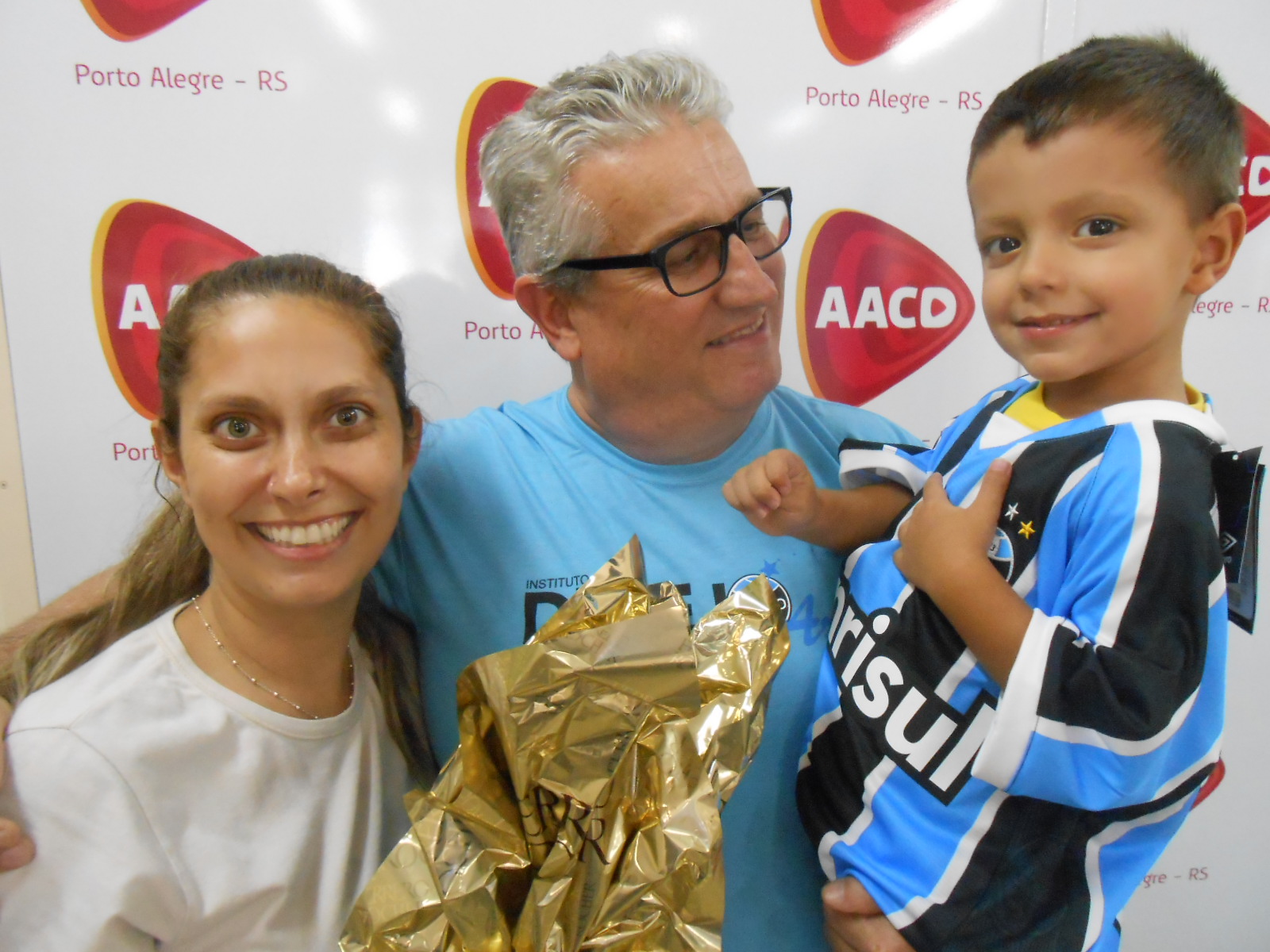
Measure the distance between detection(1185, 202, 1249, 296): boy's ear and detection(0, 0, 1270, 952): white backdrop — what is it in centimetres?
72

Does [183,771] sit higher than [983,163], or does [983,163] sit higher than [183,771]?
[983,163]

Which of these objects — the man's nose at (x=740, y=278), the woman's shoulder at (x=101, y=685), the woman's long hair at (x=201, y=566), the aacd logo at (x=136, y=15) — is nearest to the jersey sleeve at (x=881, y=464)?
the man's nose at (x=740, y=278)

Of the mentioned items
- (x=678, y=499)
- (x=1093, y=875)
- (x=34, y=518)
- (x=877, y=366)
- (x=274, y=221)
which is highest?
(x=274, y=221)

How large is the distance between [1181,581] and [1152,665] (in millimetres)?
80

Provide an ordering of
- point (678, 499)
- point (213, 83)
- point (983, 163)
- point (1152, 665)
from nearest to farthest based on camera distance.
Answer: point (1152, 665), point (983, 163), point (678, 499), point (213, 83)

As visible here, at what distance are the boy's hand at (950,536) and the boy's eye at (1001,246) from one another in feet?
0.79

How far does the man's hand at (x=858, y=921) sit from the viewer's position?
805mm

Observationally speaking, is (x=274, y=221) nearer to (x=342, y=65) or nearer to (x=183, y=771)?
(x=342, y=65)

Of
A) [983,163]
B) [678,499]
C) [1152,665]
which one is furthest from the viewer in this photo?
[678,499]

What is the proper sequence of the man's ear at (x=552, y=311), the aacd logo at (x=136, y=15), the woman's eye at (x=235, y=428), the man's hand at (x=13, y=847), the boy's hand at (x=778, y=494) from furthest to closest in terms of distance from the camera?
the aacd logo at (x=136, y=15) < the man's ear at (x=552, y=311) < the boy's hand at (x=778, y=494) < the woman's eye at (x=235, y=428) < the man's hand at (x=13, y=847)

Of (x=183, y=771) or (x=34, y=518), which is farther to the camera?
(x=34, y=518)

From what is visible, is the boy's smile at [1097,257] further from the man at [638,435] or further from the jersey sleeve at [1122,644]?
the man at [638,435]

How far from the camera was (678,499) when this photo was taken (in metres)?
1.06

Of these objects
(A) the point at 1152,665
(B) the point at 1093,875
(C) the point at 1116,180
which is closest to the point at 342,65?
(C) the point at 1116,180
